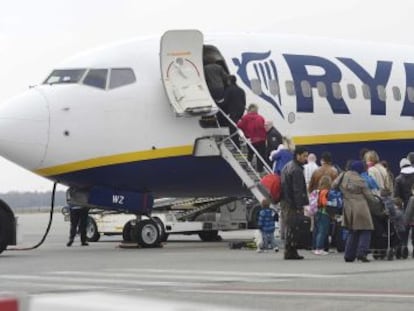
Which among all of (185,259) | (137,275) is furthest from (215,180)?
(137,275)

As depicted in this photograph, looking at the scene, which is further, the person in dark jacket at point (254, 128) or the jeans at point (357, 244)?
the person in dark jacket at point (254, 128)

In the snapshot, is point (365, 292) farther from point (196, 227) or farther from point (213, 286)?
point (196, 227)

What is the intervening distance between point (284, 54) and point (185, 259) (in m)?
6.59

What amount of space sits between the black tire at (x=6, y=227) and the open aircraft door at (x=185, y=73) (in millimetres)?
3825

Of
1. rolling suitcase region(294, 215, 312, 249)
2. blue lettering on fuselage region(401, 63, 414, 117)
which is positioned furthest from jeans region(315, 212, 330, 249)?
blue lettering on fuselage region(401, 63, 414, 117)

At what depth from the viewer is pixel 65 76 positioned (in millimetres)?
18094

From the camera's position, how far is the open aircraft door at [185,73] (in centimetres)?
1764

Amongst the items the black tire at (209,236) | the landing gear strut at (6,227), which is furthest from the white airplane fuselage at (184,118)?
the black tire at (209,236)

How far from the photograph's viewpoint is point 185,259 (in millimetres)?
14508

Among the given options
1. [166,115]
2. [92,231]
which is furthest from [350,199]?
[92,231]

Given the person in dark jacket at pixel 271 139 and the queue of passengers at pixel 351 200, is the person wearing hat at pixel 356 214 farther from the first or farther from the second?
the person in dark jacket at pixel 271 139

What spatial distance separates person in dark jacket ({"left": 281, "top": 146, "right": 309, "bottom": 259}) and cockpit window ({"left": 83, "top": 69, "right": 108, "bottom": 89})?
16.7 ft

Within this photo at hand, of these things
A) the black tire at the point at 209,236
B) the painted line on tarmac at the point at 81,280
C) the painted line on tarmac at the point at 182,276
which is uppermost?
the black tire at the point at 209,236

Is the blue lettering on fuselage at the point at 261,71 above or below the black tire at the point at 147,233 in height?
above
